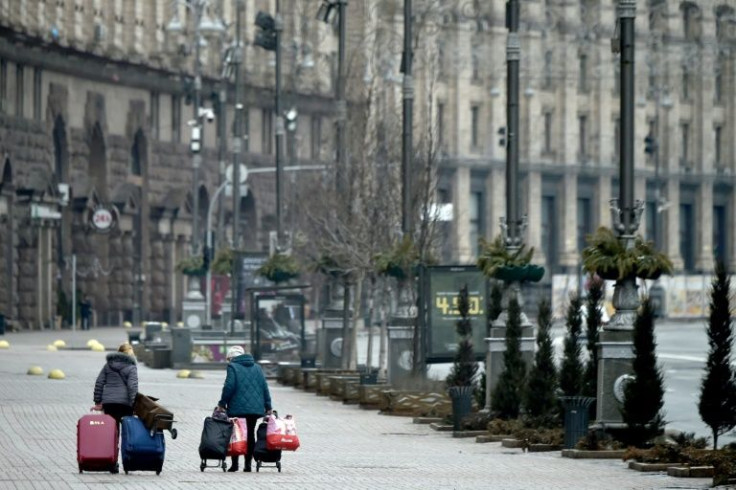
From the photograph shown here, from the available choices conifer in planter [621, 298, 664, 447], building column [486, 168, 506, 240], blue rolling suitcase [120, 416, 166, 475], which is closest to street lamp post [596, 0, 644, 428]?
conifer in planter [621, 298, 664, 447]

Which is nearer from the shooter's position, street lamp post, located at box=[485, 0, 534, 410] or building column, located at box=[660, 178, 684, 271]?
street lamp post, located at box=[485, 0, 534, 410]

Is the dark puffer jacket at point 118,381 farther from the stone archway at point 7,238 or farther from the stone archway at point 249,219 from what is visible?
the stone archway at point 249,219

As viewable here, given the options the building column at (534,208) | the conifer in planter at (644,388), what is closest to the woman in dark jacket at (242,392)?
the conifer in planter at (644,388)

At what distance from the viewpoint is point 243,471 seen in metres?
29.1

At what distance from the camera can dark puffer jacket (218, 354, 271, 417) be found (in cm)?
2878

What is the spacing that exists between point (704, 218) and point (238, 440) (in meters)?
121

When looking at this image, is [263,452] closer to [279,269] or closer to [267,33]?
[267,33]

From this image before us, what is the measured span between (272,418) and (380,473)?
1.32 meters

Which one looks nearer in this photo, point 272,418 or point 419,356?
point 272,418

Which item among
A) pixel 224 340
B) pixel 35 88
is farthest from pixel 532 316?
pixel 224 340

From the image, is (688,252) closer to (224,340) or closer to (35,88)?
(35,88)

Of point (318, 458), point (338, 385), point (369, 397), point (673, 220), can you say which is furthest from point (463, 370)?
point (673, 220)

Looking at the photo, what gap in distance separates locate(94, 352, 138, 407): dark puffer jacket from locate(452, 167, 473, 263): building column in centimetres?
10045

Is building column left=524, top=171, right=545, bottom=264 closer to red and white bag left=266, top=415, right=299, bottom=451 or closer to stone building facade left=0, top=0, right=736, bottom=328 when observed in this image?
stone building facade left=0, top=0, right=736, bottom=328
